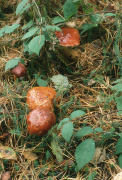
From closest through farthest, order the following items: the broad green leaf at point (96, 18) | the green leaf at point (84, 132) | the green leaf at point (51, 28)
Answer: the green leaf at point (84, 132) < the green leaf at point (51, 28) < the broad green leaf at point (96, 18)

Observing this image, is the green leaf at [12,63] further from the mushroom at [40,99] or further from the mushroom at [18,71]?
the mushroom at [40,99]

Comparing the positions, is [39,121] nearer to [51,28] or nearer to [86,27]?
[51,28]

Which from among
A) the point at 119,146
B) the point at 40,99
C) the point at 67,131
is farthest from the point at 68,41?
the point at 119,146

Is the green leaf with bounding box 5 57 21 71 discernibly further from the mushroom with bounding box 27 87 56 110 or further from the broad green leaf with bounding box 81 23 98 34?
the broad green leaf with bounding box 81 23 98 34

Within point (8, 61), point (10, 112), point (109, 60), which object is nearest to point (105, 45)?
point (109, 60)

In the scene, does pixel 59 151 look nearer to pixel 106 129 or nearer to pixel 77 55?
pixel 106 129

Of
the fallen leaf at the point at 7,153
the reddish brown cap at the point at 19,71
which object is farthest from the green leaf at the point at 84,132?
the reddish brown cap at the point at 19,71

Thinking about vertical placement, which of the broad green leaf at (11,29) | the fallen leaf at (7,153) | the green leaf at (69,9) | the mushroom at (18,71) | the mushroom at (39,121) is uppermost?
the green leaf at (69,9)
